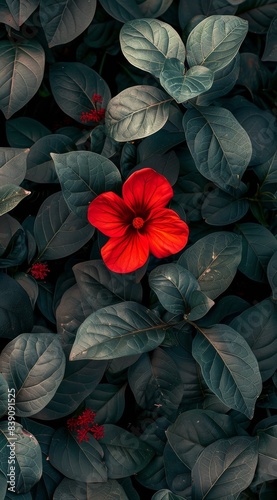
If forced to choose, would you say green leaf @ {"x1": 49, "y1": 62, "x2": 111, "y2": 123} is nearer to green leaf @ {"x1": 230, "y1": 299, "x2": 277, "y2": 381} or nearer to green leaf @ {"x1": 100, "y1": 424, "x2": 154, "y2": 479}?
green leaf @ {"x1": 230, "y1": 299, "x2": 277, "y2": 381}

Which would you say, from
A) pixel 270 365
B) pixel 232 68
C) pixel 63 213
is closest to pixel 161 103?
pixel 232 68

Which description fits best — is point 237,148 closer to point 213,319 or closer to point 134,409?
point 213,319

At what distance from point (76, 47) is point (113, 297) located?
63 cm

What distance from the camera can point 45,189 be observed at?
157cm

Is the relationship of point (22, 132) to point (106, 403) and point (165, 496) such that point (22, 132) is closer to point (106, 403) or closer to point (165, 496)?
point (106, 403)

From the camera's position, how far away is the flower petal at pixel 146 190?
48.8 inches

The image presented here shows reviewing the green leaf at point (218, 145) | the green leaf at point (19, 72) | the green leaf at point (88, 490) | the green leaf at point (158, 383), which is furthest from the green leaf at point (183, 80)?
the green leaf at point (88, 490)

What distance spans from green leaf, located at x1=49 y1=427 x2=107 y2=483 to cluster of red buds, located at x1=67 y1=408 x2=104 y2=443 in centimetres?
2

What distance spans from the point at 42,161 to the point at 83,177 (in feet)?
0.64

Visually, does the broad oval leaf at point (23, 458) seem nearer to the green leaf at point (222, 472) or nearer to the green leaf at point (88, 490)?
the green leaf at point (88, 490)

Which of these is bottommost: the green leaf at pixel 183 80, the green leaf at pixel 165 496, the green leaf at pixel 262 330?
the green leaf at pixel 165 496

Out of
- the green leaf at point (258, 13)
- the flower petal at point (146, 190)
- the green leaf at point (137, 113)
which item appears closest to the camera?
the flower petal at point (146, 190)

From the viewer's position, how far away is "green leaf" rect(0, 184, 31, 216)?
1.32m

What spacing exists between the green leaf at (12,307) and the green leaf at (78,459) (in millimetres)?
257
